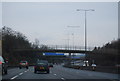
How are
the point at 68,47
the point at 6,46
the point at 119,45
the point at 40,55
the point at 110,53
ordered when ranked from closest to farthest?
the point at 110,53, the point at 119,45, the point at 68,47, the point at 6,46, the point at 40,55

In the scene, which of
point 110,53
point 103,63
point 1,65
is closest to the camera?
point 1,65

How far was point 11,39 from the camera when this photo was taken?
10406 centimetres

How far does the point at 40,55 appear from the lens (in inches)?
5207

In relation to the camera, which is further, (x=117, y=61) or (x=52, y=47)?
(x=52, y=47)

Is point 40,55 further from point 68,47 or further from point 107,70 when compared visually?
point 107,70

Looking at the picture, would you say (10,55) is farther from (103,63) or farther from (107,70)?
(107,70)

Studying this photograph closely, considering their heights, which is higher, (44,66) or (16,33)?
(16,33)

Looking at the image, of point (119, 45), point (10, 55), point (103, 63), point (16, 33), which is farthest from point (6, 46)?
point (119, 45)

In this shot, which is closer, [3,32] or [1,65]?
[1,65]

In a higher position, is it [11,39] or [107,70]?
[11,39]

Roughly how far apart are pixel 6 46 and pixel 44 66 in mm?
63347

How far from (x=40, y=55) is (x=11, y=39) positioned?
99.5 feet

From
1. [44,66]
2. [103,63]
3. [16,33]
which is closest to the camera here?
[44,66]

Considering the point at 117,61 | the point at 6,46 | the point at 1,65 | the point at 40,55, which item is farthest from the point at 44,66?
the point at 40,55
